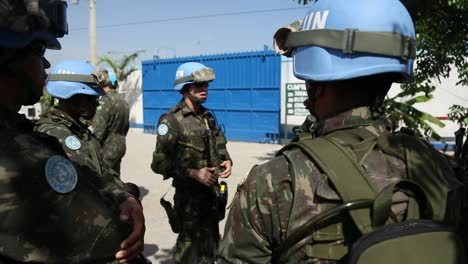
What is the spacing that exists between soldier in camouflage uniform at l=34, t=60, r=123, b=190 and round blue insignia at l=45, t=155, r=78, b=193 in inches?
59.0

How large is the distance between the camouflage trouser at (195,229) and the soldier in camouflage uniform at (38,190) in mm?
2153

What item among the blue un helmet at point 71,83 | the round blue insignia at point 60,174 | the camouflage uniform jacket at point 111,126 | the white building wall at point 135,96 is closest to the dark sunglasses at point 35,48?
the round blue insignia at point 60,174

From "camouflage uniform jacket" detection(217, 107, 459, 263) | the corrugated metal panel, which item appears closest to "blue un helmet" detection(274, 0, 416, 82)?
"camouflage uniform jacket" detection(217, 107, 459, 263)

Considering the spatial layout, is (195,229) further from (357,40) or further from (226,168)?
(357,40)

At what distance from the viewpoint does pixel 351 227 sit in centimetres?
113

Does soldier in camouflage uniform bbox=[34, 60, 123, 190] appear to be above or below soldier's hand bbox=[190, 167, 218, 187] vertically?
above

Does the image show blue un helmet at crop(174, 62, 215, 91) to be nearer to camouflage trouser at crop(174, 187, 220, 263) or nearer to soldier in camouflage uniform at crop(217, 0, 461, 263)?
camouflage trouser at crop(174, 187, 220, 263)

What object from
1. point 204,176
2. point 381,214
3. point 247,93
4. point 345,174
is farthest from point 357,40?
point 247,93

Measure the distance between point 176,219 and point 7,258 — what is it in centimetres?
259

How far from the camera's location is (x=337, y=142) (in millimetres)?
1223

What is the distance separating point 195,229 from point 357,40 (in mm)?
2626

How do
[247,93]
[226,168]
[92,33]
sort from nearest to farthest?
[226,168]
[247,93]
[92,33]

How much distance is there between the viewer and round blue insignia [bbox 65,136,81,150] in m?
2.64

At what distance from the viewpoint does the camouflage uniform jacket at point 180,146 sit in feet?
11.7
